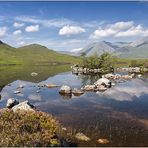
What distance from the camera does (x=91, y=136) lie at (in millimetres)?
37219

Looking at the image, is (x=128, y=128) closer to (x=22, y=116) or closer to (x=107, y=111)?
(x=107, y=111)

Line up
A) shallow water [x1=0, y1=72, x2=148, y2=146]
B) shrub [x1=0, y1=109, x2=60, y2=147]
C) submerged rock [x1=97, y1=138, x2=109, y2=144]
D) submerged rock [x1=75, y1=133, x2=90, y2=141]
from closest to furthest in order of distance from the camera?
shrub [x1=0, y1=109, x2=60, y2=147]
submerged rock [x1=97, y1=138, x2=109, y2=144]
submerged rock [x1=75, y1=133, x2=90, y2=141]
shallow water [x1=0, y1=72, x2=148, y2=146]

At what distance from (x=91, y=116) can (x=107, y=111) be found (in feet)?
15.6

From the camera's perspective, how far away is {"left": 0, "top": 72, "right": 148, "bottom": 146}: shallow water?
37812 millimetres

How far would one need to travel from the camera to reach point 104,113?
51.3 m

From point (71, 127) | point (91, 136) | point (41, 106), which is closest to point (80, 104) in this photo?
point (41, 106)

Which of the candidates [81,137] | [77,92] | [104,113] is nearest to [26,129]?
[81,137]

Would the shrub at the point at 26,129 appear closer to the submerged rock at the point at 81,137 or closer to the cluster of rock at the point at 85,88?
the submerged rock at the point at 81,137

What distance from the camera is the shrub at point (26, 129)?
24.5 m

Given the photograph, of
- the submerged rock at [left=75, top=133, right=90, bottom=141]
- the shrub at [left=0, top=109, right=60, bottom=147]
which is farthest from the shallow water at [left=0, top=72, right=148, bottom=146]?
the shrub at [left=0, top=109, right=60, bottom=147]

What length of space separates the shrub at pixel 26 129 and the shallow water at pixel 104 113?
6604 mm

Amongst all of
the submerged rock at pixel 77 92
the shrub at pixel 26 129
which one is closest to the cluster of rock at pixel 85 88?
the submerged rock at pixel 77 92

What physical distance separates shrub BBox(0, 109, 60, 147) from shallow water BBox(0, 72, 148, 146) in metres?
6.60

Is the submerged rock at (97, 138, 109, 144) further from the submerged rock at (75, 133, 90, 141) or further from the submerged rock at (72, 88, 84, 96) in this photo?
the submerged rock at (72, 88, 84, 96)
